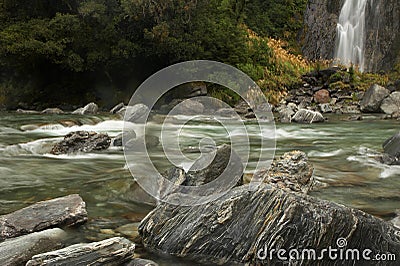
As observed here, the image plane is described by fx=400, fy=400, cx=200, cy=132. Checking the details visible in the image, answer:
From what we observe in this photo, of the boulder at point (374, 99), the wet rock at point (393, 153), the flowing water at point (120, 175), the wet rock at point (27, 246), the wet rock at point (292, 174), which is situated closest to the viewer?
the wet rock at point (27, 246)

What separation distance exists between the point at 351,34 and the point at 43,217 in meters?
26.1

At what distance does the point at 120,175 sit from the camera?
6.05 m

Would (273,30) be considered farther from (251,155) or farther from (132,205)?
(132,205)

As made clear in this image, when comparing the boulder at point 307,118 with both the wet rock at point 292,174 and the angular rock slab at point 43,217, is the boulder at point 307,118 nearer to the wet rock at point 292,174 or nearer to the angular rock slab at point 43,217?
the wet rock at point 292,174

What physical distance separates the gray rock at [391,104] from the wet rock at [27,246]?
1575 centimetres

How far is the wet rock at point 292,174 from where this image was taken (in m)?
4.62

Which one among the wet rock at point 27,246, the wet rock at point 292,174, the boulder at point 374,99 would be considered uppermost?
the boulder at point 374,99

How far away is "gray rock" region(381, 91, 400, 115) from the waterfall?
835cm

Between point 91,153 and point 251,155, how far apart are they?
10.3ft

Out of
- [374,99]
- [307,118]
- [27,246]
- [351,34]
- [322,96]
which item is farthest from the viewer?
[351,34]

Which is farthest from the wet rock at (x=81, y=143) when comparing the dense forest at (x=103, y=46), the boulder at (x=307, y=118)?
the dense forest at (x=103, y=46)

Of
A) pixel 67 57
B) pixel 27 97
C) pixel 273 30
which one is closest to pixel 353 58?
pixel 273 30

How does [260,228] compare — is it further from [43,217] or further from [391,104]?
[391,104]

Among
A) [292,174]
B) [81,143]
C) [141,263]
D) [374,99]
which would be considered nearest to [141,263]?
[141,263]
